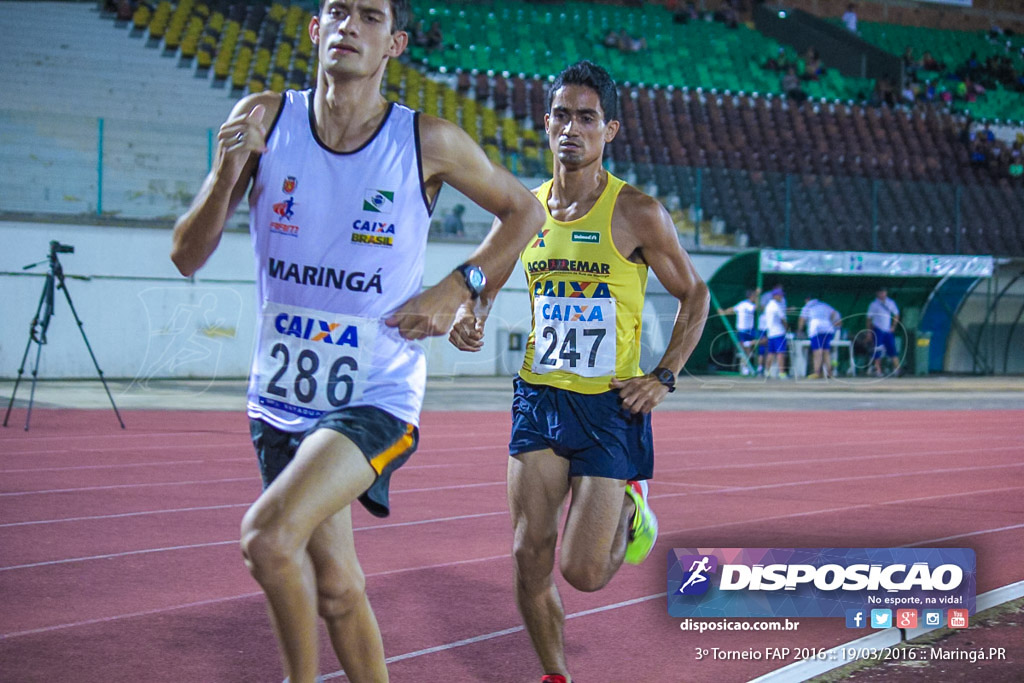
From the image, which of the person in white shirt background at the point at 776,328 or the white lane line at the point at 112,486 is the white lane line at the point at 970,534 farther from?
the person in white shirt background at the point at 776,328

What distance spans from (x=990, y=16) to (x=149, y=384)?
108 ft

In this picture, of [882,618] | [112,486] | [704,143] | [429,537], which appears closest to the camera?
[882,618]

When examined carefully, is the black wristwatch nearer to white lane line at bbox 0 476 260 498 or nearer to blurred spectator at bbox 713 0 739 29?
white lane line at bbox 0 476 260 498

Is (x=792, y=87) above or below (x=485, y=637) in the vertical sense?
above

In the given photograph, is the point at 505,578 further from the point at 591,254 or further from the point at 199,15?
the point at 199,15

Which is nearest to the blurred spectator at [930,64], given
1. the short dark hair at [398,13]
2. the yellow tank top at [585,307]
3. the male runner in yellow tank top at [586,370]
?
the male runner in yellow tank top at [586,370]

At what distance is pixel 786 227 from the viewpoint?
75.5 ft

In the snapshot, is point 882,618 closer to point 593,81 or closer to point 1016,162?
point 593,81

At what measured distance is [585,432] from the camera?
385 centimetres

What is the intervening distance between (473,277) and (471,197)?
227mm

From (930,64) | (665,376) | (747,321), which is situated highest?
(930,64)

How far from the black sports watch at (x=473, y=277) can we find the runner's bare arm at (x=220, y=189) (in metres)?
0.66

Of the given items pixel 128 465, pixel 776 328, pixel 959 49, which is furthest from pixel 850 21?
pixel 128 465

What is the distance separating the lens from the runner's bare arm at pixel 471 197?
301 cm
